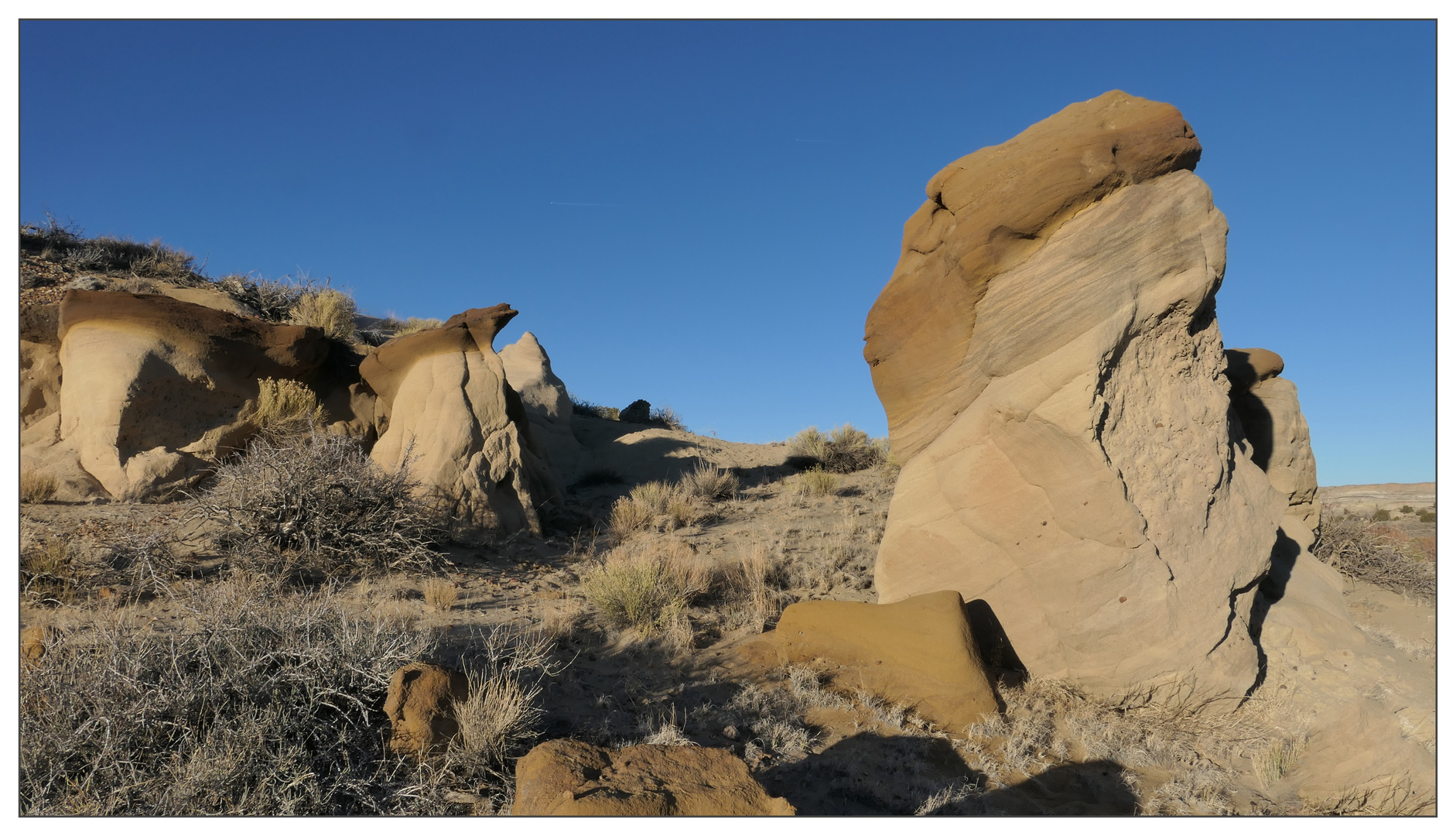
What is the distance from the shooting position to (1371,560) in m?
9.23

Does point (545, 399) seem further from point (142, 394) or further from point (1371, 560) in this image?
point (1371, 560)

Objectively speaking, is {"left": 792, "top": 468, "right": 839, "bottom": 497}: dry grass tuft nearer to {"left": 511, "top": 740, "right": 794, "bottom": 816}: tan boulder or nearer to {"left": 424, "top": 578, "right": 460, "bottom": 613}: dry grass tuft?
{"left": 424, "top": 578, "right": 460, "bottom": 613}: dry grass tuft

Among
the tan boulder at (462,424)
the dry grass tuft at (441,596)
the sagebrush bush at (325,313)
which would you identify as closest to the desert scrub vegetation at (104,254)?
the sagebrush bush at (325,313)

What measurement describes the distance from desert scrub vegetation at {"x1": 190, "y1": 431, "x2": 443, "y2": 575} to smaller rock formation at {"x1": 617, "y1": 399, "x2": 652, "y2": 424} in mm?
14288

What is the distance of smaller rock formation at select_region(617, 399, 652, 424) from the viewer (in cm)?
2222

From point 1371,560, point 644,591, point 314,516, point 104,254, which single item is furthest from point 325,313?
point 1371,560

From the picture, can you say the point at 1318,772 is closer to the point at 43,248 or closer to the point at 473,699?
the point at 473,699

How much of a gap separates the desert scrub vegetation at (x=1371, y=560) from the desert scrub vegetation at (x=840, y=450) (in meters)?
7.49

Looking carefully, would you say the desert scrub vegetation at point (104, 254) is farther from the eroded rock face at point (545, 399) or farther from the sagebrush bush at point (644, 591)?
the sagebrush bush at point (644, 591)

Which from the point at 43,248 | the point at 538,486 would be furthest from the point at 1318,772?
the point at 43,248

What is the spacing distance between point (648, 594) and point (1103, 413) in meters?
3.67

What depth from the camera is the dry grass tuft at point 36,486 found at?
7809 millimetres

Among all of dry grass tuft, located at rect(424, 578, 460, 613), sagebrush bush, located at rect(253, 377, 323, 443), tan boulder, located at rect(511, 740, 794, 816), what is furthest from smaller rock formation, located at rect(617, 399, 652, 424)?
tan boulder, located at rect(511, 740, 794, 816)

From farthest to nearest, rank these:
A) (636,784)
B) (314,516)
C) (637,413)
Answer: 1. (637,413)
2. (314,516)
3. (636,784)
